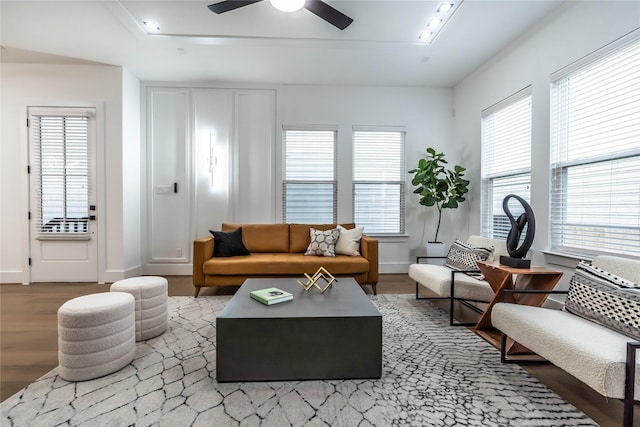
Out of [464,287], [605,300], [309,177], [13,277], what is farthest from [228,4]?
[13,277]

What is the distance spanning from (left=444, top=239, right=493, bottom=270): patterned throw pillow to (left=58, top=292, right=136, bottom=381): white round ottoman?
124 inches

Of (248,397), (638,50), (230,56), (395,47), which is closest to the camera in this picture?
(248,397)

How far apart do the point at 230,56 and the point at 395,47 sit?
2122 millimetres

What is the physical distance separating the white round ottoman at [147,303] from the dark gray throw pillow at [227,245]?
1316 millimetres

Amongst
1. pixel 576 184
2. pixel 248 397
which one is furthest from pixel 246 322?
pixel 576 184

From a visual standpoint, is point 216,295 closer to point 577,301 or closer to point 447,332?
point 447,332

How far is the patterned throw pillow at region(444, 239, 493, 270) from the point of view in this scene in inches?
122

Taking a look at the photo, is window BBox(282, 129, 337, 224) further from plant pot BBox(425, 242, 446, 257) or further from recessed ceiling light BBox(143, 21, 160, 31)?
recessed ceiling light BBox(143, 21, 160, 31)

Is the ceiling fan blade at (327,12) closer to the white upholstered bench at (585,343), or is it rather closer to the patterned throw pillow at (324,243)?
the patterned throw pillow at (324,243)

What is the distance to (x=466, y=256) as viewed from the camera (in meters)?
3.21

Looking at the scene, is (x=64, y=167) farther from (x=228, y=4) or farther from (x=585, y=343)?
(x=585, y=343)

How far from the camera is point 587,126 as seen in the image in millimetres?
2629

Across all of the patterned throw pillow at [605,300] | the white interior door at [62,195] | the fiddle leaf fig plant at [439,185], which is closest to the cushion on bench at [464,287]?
the patterned throw pillow at [605,300]

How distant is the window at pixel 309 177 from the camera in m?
4.80
